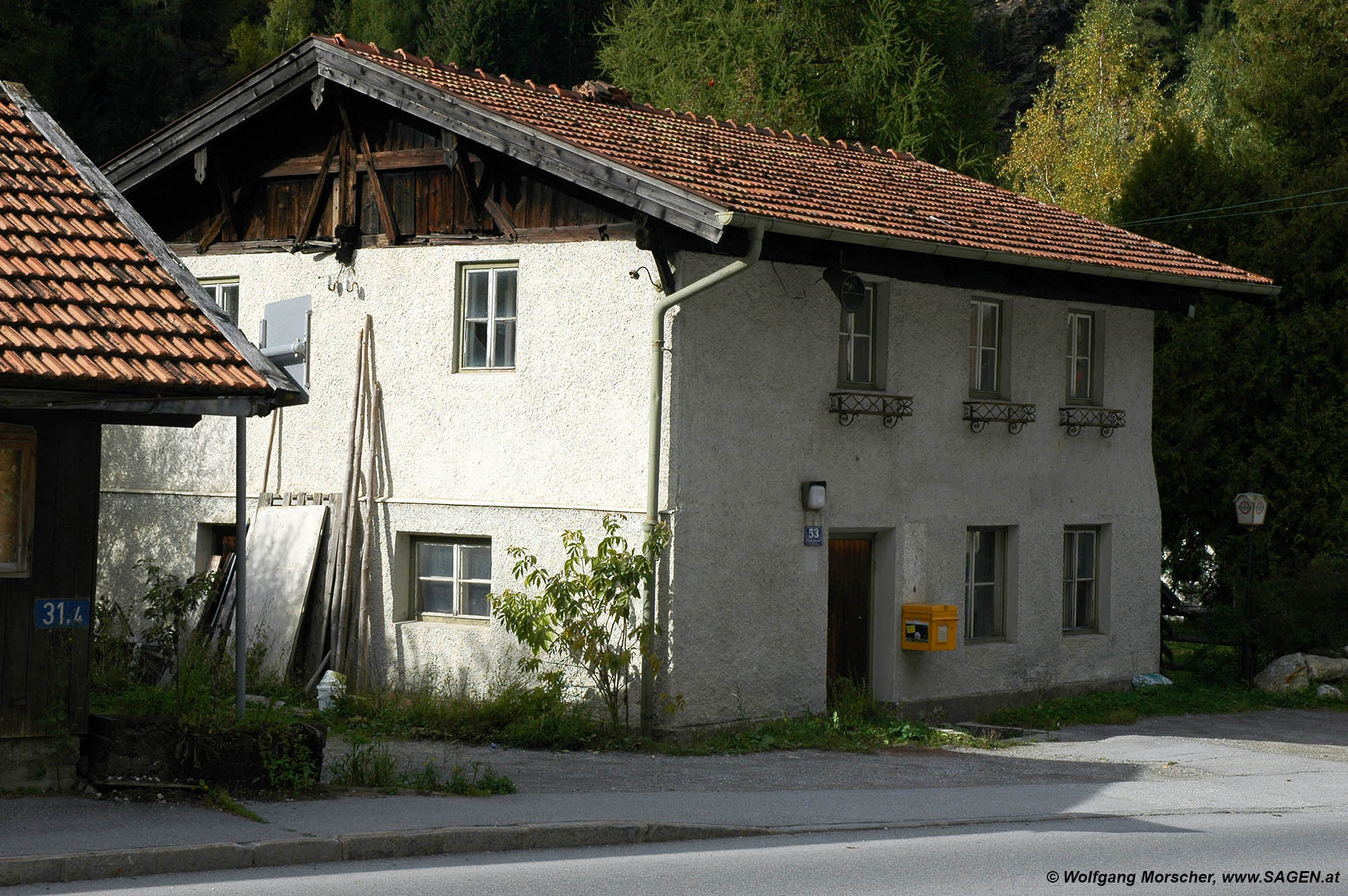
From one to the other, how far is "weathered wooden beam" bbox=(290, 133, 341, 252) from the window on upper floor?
686 cm

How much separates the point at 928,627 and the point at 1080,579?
352 centimetres

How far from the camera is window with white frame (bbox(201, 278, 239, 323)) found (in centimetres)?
1697

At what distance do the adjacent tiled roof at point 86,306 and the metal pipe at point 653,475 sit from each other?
175 inches

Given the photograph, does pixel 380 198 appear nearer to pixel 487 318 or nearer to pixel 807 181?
pixel 487 318

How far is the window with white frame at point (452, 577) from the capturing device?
1484 cm

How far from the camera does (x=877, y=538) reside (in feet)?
51.6

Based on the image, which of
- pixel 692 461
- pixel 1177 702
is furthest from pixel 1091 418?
pixel 692 461

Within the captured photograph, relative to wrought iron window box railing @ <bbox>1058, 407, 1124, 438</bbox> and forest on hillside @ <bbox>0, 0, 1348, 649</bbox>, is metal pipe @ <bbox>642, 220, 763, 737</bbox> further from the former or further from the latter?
forest on hillside @ <bbox>0, 0, 1348, 649</bbox>

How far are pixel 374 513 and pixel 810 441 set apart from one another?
434 centimetres

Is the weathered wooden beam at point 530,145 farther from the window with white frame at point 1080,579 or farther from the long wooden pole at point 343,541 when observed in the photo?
the window with white frame at point 1080,579

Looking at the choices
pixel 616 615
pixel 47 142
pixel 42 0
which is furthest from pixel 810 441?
pixel 42 0

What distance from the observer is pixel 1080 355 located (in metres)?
18.2

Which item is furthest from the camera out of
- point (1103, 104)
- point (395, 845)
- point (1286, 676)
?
point (1103, 104)

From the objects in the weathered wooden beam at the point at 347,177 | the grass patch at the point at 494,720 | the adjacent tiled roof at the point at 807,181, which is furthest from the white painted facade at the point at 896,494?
the weathered wooden beam at the point at 347,177
